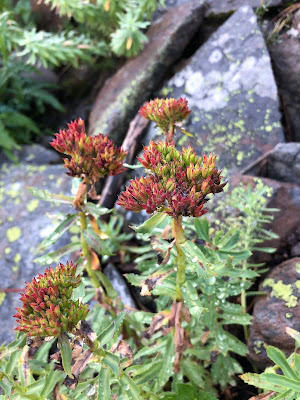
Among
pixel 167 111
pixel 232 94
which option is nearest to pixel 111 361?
pixel 167 111

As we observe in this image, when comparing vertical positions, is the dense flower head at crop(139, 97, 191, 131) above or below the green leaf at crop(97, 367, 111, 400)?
above

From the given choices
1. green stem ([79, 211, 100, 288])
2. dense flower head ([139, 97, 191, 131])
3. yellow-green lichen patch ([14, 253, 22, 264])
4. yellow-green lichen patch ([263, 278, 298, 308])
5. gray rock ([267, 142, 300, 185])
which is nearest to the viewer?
dense flower head ([139, 97, 191, 131])

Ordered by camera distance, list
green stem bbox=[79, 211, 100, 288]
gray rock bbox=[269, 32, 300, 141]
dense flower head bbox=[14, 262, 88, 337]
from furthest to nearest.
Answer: gray rock bbox=[269, 32, 300, 141]
green stem bbox=[79, 211, 100, 288]
dense flower head bbox=[14, 262, 88, 337]

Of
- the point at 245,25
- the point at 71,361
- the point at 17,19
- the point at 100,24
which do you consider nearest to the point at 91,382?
the point at 71,361

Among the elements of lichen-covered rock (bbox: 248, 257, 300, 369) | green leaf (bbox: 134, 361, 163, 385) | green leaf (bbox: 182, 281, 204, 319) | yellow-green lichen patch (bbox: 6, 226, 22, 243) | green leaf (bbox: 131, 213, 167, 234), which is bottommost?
lichen-covered rock (bbox: 248, 257, 300, 369)

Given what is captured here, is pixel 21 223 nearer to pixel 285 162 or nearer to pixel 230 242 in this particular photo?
pixel 230 242

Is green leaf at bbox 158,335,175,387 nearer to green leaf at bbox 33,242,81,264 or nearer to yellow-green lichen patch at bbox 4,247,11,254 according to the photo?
green leaf at bbox 33,242,81,264

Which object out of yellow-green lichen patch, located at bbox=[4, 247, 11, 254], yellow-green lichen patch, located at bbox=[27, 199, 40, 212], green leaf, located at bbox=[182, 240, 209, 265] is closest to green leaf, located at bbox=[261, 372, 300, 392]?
green leaf, located at bbox=[182, 240, 209, 265]
